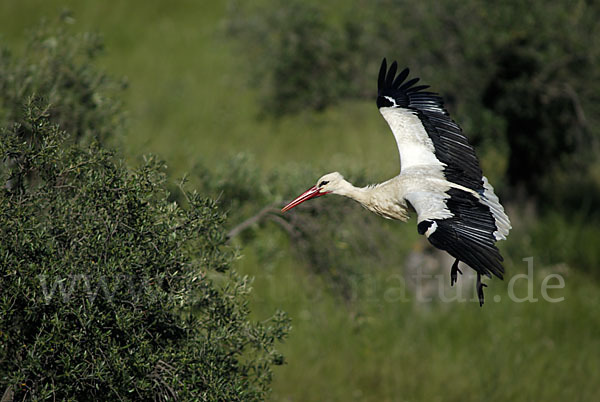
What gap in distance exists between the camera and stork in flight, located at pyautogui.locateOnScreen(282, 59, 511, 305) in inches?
183

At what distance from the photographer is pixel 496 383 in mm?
8805

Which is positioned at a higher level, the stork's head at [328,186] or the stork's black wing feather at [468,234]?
the stork's black wing feather at [468,234]

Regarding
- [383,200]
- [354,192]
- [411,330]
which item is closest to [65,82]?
[354,192]

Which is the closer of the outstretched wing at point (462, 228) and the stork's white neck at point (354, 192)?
the outstretched wing at point (462, 228)

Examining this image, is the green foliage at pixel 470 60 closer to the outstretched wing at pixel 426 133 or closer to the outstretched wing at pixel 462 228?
the outstretched wing at pixel 426 133

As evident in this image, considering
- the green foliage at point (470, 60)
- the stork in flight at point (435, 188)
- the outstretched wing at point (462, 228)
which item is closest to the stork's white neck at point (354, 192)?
the stork in flight at point (435, 188)

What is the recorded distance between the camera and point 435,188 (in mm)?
5570

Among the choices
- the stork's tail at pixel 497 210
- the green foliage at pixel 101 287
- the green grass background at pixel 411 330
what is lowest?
the green grass background at pixel 411 330

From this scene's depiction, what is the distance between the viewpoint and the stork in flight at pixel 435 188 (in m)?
4.66

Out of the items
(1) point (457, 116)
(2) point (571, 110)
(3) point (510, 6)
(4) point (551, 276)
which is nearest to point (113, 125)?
(1) point (457, 116)

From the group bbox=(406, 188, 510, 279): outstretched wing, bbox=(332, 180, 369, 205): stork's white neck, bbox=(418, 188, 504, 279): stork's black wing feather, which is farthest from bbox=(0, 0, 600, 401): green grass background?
bbox=(418, 188, 504, 279): stork's black wing feather

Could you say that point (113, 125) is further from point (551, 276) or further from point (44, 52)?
point (551, 276)

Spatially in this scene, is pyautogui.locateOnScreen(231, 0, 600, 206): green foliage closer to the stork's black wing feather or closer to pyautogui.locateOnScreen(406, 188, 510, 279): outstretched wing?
pyautogui.locateOnScreen(406, 188, 510, 279): outstretched wing

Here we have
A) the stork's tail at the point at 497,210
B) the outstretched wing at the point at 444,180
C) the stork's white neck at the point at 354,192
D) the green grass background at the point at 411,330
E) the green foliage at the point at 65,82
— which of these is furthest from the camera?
the green grass background at the point at 411,330
